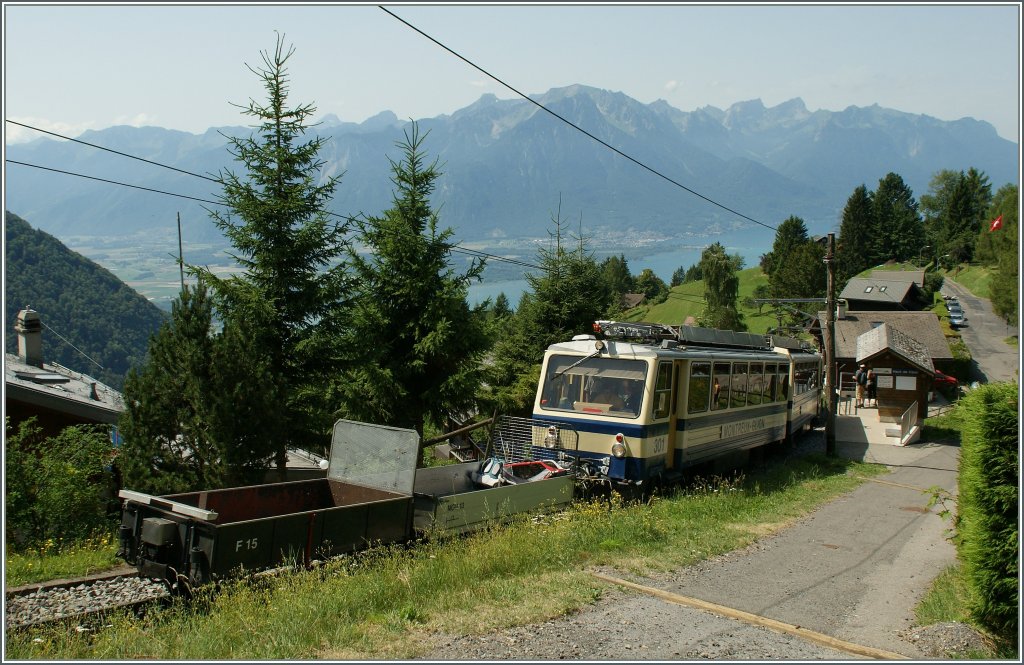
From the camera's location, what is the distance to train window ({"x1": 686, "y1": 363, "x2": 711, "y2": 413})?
48.7ft

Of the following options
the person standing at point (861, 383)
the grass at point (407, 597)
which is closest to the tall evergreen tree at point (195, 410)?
the grass at point (407, 597)

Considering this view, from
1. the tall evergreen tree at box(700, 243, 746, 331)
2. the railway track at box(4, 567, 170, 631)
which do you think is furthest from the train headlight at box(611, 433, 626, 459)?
the tall evergreen tree at box(700, 243, 746, 331)

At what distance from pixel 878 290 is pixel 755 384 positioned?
220 feet

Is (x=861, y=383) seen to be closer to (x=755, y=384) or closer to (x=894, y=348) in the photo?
(x=894, y=348)

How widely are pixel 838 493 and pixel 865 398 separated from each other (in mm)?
22009

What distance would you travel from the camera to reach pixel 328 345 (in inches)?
634

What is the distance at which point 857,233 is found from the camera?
360ft

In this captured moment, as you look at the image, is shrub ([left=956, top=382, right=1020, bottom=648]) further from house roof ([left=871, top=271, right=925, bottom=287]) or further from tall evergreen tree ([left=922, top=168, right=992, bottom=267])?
tall evergreen tree ([left=922, top=168, right=992, bottom=267])

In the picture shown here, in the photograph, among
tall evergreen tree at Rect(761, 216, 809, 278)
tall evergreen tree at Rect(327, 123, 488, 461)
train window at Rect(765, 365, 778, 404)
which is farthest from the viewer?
tall evergreen tree at Rect(761, 216, 809, 278)

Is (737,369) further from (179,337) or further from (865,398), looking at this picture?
(865,398)

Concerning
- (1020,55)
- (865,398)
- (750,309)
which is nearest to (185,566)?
(1020,55)

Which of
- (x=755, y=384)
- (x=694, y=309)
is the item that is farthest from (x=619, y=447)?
(x=694, y=309)

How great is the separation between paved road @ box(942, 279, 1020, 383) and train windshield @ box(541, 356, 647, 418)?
40.3 meters

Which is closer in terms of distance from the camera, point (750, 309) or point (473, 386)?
point (473, 386)
